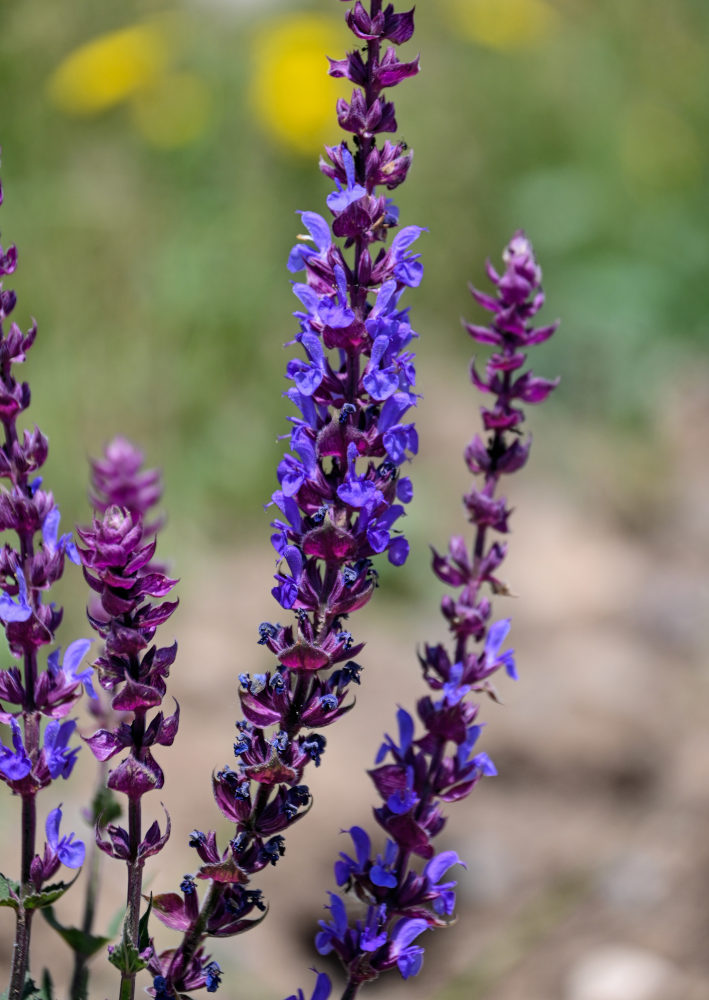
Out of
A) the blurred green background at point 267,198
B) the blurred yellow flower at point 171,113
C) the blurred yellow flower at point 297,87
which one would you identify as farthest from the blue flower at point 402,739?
the blurred yellow flower at point 297,87

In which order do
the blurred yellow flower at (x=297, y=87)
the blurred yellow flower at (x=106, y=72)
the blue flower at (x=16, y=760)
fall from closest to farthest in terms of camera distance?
1. the blue flower at (x=16, y=760)
2. the blurred yellow flower at (x=106, y=72)
3. the blurred yellow flower at (x=297, y=87)

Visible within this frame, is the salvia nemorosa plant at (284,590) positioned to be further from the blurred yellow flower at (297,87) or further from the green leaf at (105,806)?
the blurred yellow flower at (297,87)

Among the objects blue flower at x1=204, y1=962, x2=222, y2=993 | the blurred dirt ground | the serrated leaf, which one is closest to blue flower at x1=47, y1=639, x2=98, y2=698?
the serrated leaf

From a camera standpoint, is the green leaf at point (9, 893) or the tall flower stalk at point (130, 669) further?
the green leaf at point (9, 893)

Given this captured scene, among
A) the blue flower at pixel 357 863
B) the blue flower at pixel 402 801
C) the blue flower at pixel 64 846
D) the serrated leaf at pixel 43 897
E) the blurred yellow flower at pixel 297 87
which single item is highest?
the blurred yellow flower at pixel 297 87

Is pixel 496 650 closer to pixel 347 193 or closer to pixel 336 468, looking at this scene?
pixel 336 468

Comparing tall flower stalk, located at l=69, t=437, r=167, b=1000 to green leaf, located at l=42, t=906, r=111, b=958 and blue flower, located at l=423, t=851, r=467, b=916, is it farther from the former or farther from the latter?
blue flower, located at l=423, t=851, r=467, b=916
